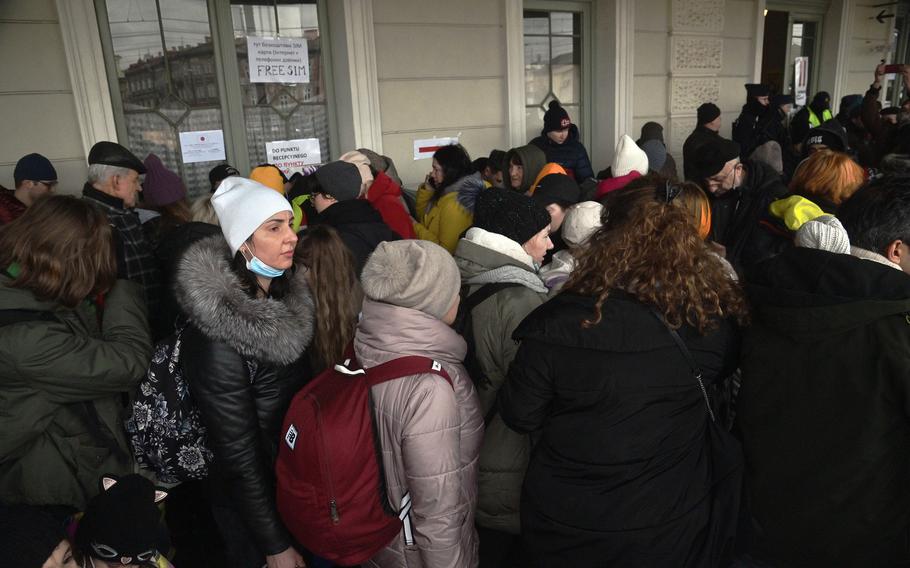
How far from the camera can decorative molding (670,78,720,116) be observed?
256 inches

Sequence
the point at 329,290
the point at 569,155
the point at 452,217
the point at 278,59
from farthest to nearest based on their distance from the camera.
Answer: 1. the point at 569,155
2. the point at 278,59
3. the point at 452,217
4. the point at 329,290

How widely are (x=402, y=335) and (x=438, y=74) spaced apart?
4.11 metres

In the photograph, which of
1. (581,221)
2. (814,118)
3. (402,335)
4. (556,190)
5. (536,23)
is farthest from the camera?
(814,118)

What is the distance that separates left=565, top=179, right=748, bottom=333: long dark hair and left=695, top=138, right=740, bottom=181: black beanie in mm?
1933

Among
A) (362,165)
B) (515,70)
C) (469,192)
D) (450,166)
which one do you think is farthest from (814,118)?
(362,165)

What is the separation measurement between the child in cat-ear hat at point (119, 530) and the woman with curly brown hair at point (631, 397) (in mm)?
961

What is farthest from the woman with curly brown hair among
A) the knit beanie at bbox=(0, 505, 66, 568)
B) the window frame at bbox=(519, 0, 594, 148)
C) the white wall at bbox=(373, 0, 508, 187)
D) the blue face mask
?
the window frame at bbox=(519, 0, 594, 148)

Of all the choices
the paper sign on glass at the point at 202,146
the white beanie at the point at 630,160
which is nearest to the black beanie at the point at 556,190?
the white beanie at the point at 630,160

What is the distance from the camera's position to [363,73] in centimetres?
475

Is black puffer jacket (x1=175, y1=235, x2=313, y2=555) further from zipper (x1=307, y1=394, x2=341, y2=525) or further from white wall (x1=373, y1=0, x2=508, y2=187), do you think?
white wall (x1=373, y1=0, x2=508, y2=187)

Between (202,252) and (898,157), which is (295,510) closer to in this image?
(202,252)

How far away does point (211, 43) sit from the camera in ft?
14.6

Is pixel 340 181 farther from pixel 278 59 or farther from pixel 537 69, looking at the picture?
pixel 537 69

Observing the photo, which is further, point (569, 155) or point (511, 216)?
point (569, 155)
